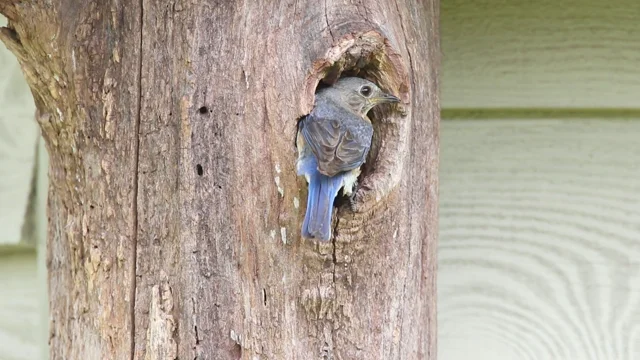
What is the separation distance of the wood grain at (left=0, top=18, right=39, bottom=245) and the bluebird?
103 cm

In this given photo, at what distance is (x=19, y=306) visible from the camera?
295 cm

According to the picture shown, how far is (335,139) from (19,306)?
1.26 meters

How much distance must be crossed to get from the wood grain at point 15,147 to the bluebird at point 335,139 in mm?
1027

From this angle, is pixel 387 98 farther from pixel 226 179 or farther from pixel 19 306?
pixel 19 306

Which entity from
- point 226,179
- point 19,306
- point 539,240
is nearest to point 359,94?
point 226,179

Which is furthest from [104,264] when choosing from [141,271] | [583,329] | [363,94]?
[583,329]

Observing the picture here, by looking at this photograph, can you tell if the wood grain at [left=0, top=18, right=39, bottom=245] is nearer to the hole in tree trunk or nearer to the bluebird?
the bluebird

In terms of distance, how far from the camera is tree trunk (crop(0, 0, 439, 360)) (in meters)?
2.11

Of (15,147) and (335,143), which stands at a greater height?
(15,147)

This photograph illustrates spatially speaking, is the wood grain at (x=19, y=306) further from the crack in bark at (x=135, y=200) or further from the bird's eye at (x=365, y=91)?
the bird's eye at (x=365, y=91)

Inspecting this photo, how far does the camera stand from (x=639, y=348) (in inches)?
110

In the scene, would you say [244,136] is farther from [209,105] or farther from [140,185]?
[140,185]

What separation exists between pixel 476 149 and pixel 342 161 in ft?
2.13

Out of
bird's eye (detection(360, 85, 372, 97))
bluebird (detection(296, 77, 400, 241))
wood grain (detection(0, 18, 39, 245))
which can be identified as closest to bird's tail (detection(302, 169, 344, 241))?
bluebird (detection(296, 77, 400, 241))
